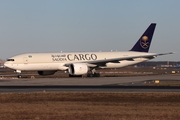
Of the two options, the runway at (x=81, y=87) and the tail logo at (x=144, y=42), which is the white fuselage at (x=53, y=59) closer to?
the tail logo at (x=144, y=42)

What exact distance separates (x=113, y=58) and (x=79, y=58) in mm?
5088

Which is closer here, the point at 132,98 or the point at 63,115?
the point at 63,115

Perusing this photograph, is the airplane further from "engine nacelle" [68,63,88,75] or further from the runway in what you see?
the runway

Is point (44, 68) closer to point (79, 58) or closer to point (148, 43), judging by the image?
point (79, 58)

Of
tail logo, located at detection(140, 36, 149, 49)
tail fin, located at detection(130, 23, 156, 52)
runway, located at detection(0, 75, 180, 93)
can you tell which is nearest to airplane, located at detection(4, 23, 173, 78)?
tail fin, located at detection(130, 23, 156, 52)

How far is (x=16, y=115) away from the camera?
1975 cm

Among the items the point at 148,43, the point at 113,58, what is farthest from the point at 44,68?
the point at 148,43

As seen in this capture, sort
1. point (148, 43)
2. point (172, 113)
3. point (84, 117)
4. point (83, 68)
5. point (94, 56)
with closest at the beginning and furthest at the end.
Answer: point (84, 117) → point (172, 113) → point (83, 68) → point (94, 56) → point (148, 43)

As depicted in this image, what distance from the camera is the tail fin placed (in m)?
69.6

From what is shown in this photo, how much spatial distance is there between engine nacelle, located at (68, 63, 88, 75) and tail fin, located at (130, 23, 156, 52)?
12.0 meters

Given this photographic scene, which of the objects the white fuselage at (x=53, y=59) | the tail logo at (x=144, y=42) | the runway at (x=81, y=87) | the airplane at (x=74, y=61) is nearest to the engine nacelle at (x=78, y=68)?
the airplane at (x=74, y=61)

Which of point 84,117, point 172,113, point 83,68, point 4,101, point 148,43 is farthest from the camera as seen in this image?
point 148,43

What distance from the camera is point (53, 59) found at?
62875mm

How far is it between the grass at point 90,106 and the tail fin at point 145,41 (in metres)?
39.7
